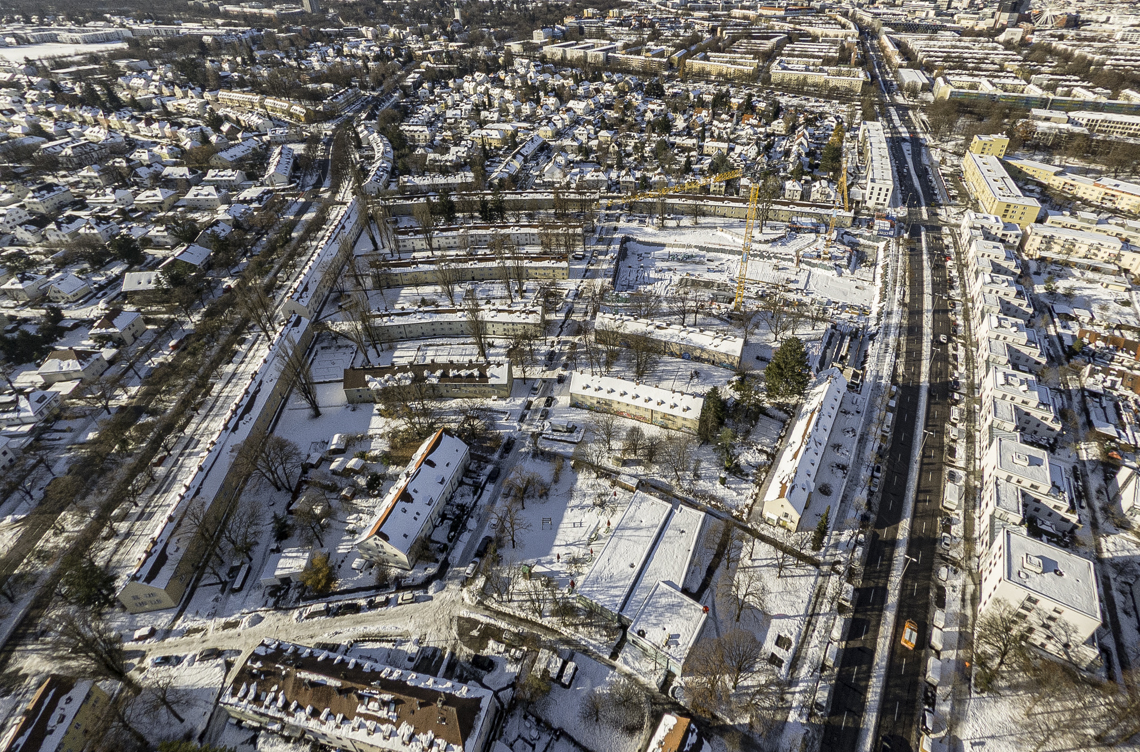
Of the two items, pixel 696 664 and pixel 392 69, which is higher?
pixel 392 69

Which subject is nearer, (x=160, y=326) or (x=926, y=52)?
(x=160, y=326)

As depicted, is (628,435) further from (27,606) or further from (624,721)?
(27,606)

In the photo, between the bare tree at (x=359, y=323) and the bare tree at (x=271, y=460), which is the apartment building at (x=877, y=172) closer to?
the bare tree at (x=359, y=323)

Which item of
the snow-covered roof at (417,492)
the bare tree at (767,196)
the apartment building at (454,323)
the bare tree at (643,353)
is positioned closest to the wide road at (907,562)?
the bare tree at (643,353)

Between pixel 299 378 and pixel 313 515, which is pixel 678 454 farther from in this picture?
pixel 299 378

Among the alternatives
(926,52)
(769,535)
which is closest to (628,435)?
(769,535)

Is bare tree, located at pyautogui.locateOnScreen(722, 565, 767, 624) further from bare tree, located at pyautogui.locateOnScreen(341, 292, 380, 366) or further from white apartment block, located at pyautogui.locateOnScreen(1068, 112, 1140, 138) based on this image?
white apartment block, located at pyautogui.locateOnScreen(1068, 112, 1140, 138)
